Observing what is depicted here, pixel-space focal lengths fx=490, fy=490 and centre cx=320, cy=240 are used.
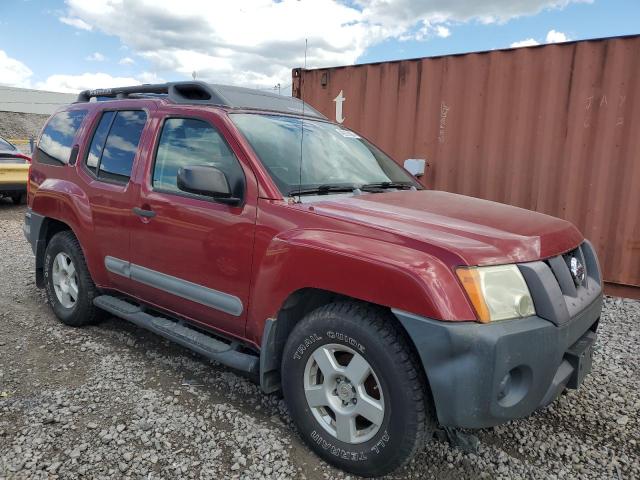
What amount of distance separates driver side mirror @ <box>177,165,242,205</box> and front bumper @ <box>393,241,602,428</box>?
119 centimetres

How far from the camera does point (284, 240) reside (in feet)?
7.93

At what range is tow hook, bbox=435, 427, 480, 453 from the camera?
230cm

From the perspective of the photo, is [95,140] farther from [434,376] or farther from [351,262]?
[434,376]

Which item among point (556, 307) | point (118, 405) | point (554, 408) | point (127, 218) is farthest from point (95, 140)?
point (554, 408)

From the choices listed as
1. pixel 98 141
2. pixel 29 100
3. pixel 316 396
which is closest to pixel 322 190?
pixel 316 396

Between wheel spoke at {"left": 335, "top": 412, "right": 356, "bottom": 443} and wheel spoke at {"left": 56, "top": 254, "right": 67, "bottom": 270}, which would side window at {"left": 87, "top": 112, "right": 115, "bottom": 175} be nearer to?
wheel spoke at {"left": 56, "top": 254, "right": 67, "bottom": 270}

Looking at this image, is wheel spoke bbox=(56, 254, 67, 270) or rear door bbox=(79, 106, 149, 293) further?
wheel spoke bbox=(56, 254, 67, 270)

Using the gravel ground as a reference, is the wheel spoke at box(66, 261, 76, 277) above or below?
above

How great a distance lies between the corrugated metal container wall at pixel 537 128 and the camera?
512 cm

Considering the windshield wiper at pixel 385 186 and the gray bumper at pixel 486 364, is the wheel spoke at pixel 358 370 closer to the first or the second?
the gray bumper at pixel 486 364

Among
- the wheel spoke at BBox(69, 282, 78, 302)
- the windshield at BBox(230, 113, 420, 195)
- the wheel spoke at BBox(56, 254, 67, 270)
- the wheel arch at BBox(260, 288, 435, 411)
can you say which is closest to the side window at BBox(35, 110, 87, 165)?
the wheel spoke at BBox(56, 254, 67, 270)

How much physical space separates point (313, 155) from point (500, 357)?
5.47 feet

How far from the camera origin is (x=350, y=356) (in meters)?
2.32

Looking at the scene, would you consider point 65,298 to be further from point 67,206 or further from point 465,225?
point 465,225
